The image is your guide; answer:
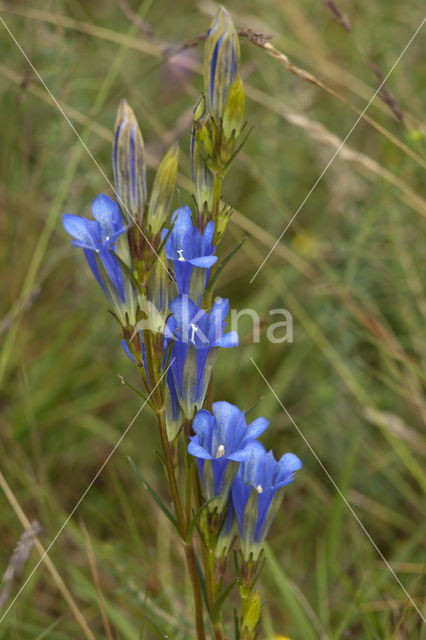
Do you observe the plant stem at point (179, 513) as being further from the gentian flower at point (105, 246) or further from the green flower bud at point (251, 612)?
the gentian flower at point (105, 246)

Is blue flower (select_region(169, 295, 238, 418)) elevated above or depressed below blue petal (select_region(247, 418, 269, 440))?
above

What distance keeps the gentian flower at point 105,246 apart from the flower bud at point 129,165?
41 mm

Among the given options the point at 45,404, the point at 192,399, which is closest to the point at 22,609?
the point at 45,404

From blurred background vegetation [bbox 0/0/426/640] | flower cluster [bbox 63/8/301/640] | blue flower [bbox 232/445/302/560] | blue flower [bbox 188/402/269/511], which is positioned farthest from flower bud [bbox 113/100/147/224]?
blurred background vegetation [bbox 0/0/426/640]

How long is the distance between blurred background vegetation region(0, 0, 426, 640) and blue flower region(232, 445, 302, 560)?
1.81 feet

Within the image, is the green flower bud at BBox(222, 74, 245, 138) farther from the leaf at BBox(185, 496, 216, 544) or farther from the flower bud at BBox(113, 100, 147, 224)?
the leaf at BBox(185, 496, 216, 544)

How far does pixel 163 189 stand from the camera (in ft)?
3.74

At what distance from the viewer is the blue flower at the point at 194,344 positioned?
116cm

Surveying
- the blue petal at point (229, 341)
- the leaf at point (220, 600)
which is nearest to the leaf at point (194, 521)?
the leaf at point (220, 600)

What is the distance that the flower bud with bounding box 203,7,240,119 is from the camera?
1.15 metres

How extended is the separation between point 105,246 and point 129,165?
0.47ft

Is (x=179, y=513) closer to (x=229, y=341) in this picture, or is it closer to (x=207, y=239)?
(x=229, y=341)

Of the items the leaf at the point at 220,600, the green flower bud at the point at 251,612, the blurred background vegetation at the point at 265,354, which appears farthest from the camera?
the blurred background vegetation at the point at 265,354

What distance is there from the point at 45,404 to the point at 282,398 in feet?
3.19
